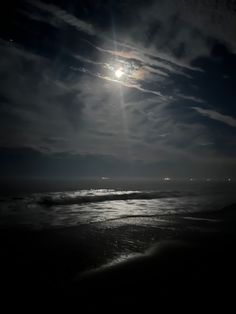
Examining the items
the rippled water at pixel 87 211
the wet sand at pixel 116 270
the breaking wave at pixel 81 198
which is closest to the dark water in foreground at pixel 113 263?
the wet sand at pixel 116 270

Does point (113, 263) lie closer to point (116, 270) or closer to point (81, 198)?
point (116, 270)

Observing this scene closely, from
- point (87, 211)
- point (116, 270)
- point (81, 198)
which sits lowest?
point (116, 270)

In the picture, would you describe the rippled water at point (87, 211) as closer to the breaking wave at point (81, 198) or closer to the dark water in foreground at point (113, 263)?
the breaking wave at point (81, 198)

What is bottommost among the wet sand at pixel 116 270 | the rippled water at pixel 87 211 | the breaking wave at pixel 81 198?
the wet sand at pixel 116 270

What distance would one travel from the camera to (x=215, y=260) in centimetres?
1027

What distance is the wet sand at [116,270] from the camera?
22.4ft

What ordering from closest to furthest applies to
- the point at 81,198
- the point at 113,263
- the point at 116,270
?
the point at 116,270, the point at 113,263, the point at 81,198

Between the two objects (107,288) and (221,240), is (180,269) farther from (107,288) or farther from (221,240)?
(221,240)

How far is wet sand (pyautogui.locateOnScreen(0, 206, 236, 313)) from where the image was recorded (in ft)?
22.4

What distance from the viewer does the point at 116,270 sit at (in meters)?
9.01

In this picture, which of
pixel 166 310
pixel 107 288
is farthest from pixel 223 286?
pixel 107 288

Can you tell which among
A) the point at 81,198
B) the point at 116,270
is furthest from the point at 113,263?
the point at 81,198

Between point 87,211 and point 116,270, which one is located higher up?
point 87,211

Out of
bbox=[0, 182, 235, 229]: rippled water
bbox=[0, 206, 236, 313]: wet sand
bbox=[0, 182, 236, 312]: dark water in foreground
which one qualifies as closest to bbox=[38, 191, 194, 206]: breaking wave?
bbox=[0, 182, 235, 229]: rippled water
